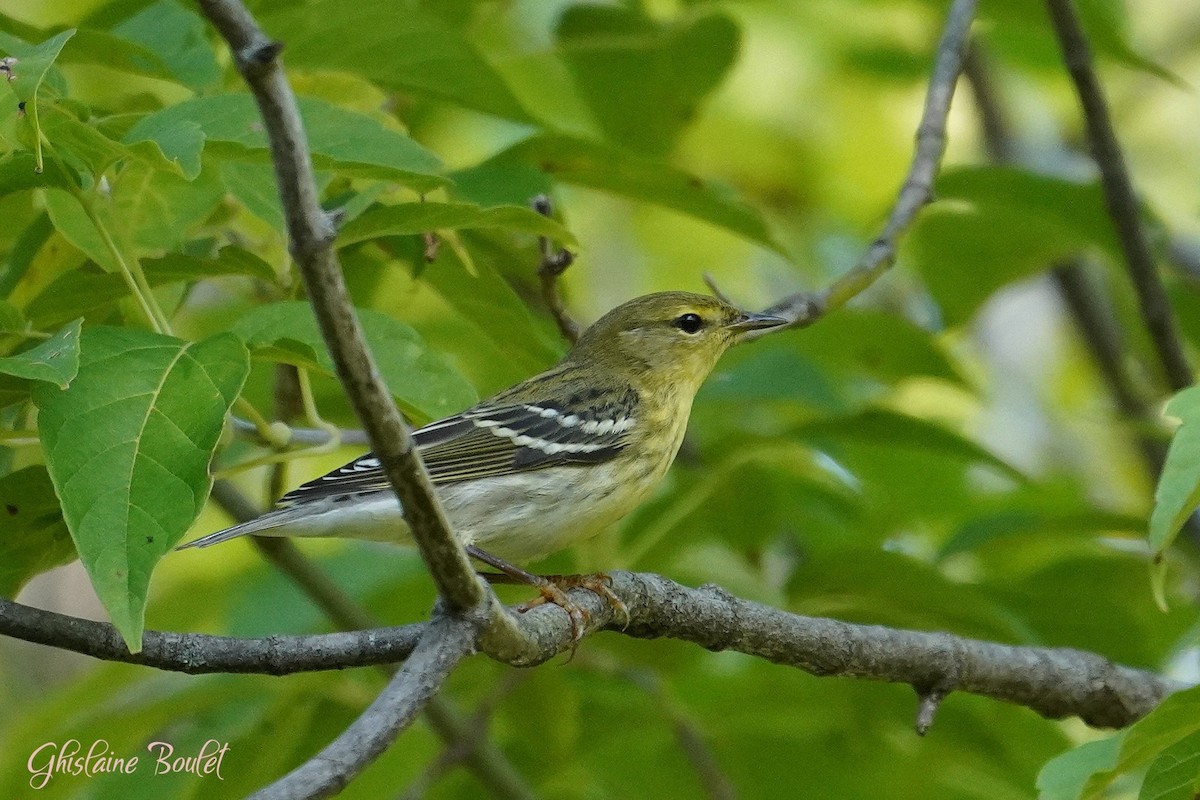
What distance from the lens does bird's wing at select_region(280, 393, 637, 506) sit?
4.27m

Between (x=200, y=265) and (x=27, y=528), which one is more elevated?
(x=200, y=265)

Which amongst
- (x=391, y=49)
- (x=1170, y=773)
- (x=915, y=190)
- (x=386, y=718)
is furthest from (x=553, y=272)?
(x=1170, y=773)

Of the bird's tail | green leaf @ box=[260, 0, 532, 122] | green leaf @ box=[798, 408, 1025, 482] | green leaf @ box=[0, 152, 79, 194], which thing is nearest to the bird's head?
green leaf @ box=[798, 408, 1025, 482]

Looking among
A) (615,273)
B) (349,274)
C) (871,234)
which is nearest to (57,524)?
(349,274)

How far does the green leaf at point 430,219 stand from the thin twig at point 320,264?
0.84 m

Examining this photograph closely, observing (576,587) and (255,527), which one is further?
(255,527)

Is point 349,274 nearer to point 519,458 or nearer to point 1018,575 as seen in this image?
point 519,458

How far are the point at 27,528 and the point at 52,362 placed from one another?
1.74ft

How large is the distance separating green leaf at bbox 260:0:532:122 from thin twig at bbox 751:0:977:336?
1121mm

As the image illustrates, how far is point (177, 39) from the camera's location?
3492mm

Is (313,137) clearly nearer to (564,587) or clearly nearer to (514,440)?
(564,587)

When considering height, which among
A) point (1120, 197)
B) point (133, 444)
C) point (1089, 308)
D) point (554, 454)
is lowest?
point (1089, 308)

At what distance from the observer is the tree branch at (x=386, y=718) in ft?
6.12

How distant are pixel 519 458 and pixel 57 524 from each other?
184 centimetres
